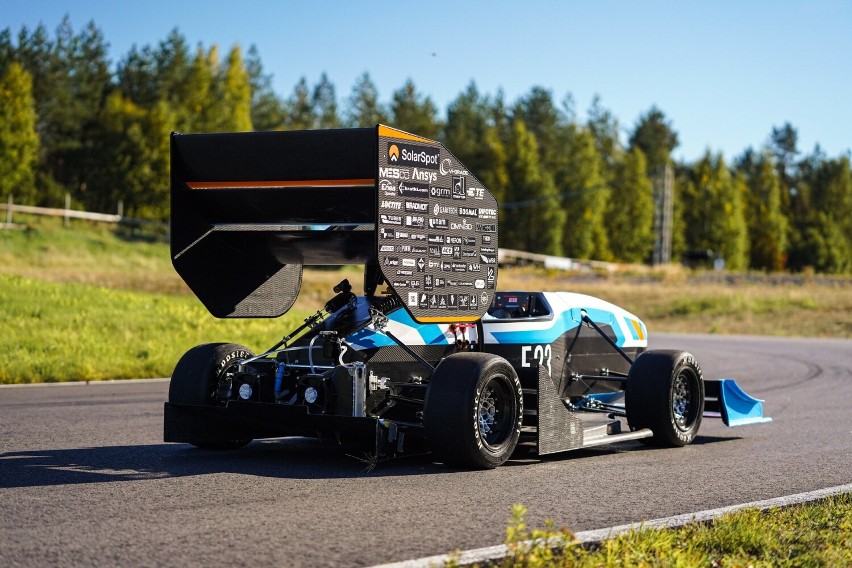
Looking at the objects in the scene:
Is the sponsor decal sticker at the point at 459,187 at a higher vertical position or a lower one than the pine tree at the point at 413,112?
lower

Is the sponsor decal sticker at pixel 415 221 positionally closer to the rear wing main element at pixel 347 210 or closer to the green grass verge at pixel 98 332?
the rear wing main element at pixel 347 210

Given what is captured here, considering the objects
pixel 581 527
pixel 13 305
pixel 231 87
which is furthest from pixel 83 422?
pixel 231 87

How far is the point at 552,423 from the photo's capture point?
26.5 feet

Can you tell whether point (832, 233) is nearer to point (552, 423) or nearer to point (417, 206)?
point (552, 423)

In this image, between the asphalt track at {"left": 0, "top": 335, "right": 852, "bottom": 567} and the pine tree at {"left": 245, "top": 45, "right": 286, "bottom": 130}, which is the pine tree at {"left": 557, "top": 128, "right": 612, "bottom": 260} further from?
the asphalt track at {"left": 0, "top": 335, "right": 852, "bottom": 567}

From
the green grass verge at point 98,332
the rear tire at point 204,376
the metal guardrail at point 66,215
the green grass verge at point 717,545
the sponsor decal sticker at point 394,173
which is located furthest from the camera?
the metal guardrail at point 66,215

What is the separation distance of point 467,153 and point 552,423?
92873mm

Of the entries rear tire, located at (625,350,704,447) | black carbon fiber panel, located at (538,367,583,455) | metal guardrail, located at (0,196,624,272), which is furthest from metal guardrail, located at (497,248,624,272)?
black carbon fiber panel, located at (538,367,583,455)

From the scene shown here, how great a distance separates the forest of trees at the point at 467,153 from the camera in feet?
237

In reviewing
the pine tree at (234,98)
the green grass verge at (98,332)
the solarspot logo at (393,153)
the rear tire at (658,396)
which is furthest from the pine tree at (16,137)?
the solarspot logo at (393,153)

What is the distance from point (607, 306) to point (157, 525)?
5632mm

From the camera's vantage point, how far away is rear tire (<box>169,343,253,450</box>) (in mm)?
8359

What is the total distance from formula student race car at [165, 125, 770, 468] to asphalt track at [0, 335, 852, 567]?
302mm

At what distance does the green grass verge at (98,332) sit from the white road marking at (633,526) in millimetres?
10484
